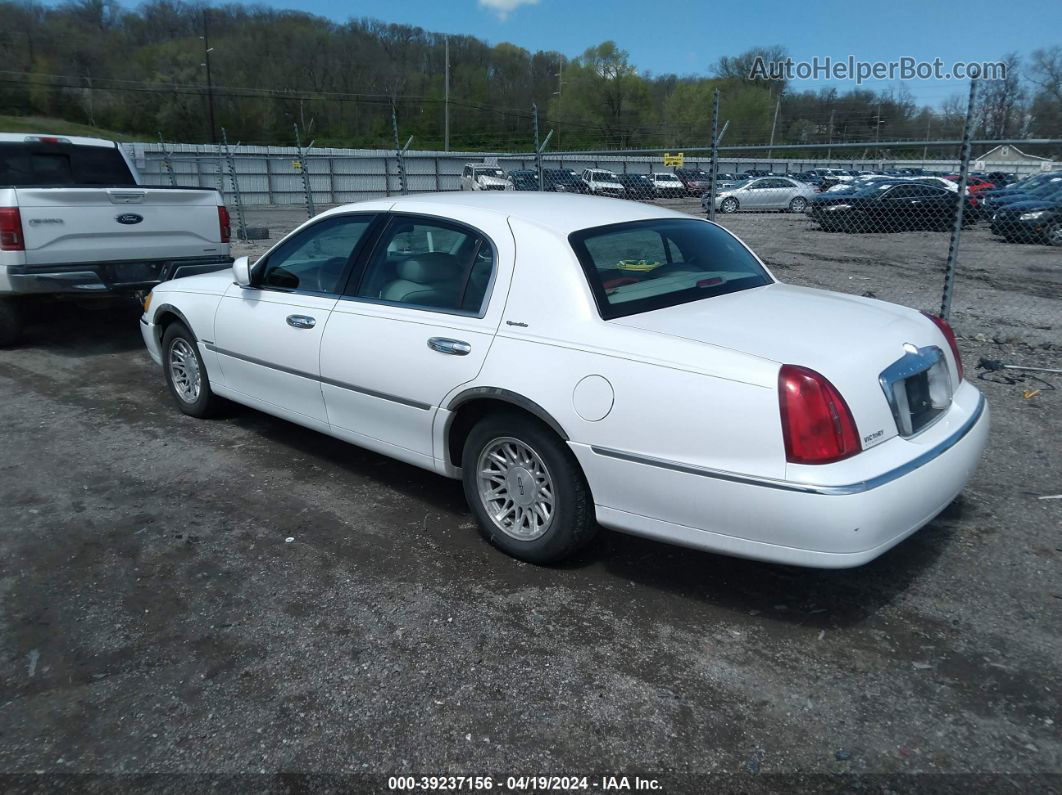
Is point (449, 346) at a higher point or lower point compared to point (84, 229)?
lower

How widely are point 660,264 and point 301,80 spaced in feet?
198

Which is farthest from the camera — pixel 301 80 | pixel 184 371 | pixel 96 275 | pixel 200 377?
pixel 301 80

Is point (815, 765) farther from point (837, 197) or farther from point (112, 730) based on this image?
point (837, 197)

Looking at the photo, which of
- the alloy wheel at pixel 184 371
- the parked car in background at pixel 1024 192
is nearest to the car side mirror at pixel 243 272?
the alloy wheel at pixel 184 371

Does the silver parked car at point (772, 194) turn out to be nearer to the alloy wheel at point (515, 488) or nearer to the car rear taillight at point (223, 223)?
the car rear taillight at point (223, 223)

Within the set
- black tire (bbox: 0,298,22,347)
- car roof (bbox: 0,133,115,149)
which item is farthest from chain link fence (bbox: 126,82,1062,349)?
black tire (bbox: 0,298,22,347)

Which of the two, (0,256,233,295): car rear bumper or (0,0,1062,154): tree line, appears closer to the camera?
(0,256,233,295): car rear bumper

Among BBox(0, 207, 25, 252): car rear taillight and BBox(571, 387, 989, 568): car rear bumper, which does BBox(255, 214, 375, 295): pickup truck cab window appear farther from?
BBox(0, 207, 25, 252): car rear taillight

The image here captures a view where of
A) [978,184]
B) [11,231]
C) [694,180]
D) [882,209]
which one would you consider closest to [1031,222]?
[882,209]

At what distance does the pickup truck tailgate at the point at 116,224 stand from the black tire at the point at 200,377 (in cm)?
213

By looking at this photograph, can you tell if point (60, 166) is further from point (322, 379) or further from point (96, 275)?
point (322, 379)

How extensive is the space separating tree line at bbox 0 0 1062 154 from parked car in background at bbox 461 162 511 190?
1.12 metres

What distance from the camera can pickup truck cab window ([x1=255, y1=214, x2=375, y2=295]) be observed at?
4589 millimetres

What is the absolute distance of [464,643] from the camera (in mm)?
3154
